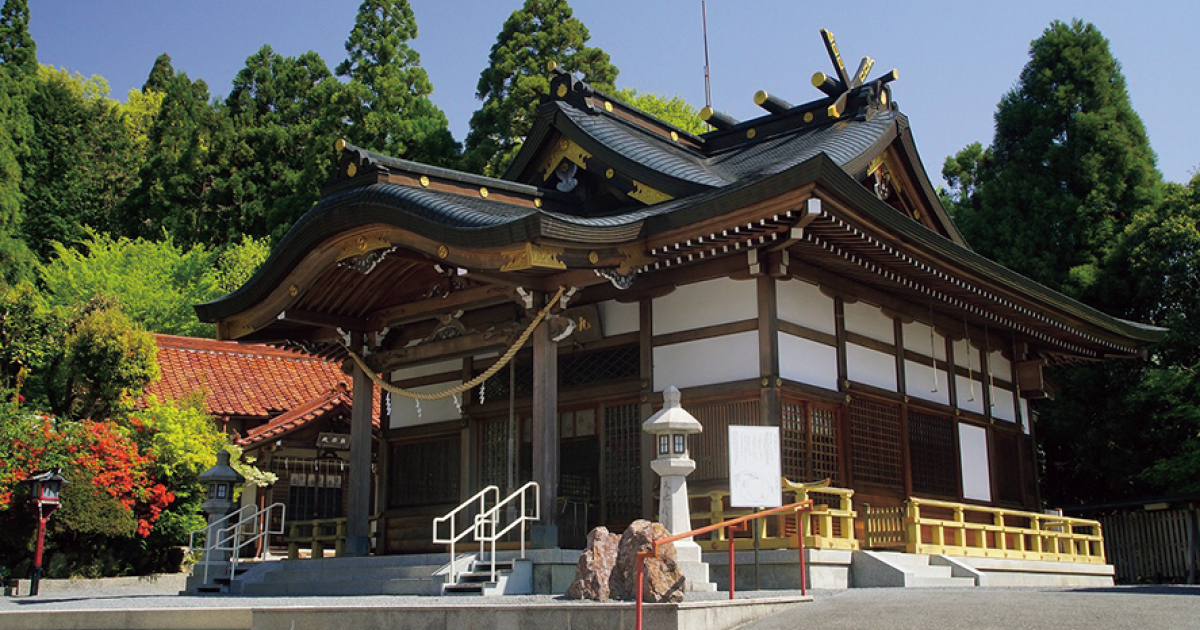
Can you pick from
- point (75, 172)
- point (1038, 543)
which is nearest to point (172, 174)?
point (75, 172)

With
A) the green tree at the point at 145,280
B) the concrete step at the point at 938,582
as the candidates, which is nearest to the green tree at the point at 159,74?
the green tree at the point at 145,280

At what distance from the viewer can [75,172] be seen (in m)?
39.9

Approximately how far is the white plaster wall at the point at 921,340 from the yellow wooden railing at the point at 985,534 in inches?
90.0

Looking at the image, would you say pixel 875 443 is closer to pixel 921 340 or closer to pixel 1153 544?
pixel 921 340

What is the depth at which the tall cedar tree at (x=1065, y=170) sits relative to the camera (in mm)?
25297

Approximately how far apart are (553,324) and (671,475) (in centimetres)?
346

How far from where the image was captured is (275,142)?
4069cm

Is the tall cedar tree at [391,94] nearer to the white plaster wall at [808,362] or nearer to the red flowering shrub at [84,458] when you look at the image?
the red flowering shrub at [84,458]

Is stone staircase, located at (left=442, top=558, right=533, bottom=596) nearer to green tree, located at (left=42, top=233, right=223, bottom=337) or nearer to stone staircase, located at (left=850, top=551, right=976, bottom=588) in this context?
stone staircase, located at (left=850, top=551, right=976, bottom=588)

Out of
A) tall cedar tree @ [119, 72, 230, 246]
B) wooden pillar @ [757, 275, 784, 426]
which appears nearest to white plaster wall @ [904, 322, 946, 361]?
wooden pillar @ [757, 275, 784, 426]

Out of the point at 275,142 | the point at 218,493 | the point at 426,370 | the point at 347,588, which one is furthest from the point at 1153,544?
the point at 275,142

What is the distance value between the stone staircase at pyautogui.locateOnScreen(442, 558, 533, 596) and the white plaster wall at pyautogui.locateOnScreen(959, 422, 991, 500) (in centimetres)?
778

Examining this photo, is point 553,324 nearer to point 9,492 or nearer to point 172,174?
point 9,492

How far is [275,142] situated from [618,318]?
30011mm
